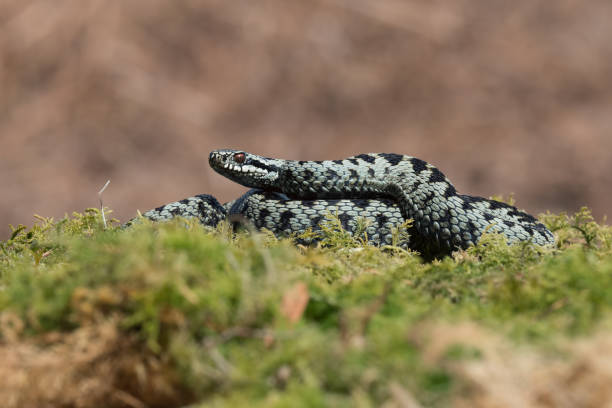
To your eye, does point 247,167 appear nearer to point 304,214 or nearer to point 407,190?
point 304,214

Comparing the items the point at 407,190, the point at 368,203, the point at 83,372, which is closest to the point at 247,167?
the point at 368,203

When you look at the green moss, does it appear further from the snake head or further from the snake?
the snake head

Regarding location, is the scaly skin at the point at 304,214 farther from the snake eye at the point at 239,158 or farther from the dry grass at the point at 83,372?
the dry grass at the point at 83,372

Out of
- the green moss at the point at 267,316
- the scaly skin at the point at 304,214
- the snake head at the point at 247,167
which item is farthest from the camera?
the snake head at the point at 247,167

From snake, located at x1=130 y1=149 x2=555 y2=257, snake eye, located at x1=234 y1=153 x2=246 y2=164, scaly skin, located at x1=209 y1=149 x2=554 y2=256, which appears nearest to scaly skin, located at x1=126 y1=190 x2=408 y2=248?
snake, located at x1=130 y1=149 x2=555 y2=257

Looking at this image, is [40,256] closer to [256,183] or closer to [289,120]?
[256,183]

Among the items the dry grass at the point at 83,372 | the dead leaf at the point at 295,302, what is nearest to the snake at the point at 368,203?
the dead leaf at the point at 295,302

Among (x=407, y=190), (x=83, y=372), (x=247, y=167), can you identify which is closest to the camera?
(x=83, y=372)
